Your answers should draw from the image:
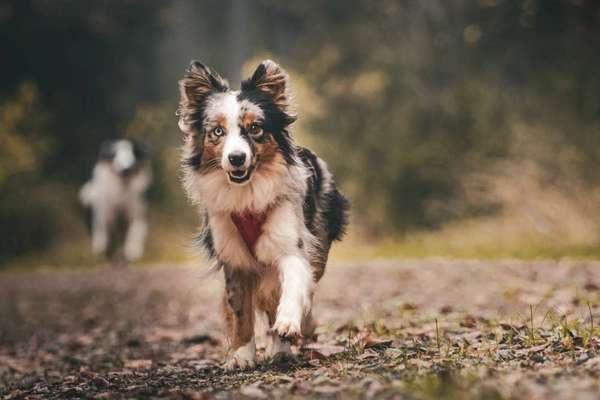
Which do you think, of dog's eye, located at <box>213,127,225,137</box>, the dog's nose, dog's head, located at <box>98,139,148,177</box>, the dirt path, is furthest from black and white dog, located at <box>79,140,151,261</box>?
the dog's nose

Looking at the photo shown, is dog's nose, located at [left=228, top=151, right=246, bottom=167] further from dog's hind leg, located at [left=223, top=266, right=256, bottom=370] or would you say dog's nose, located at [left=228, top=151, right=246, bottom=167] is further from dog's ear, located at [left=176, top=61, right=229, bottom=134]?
dog's hind leg, located at [left=223, top=266, right=256, bottom=370]

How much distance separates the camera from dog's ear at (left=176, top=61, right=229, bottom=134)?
442 centimetres

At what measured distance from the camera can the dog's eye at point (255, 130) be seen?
4.20 meters

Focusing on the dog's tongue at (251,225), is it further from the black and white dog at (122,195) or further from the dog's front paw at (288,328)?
the black and white dog at (122,195)

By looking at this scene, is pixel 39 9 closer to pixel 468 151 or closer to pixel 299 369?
pixel 468 151

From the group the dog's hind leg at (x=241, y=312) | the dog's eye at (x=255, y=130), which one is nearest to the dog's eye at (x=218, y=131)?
the dog's eye at (x=255, y=130)

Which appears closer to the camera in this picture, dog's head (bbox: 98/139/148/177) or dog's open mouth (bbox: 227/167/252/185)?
dog's open mouth (bbox: 227/167/252/185)

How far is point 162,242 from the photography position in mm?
17859

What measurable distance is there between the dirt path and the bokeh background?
3.37 metres

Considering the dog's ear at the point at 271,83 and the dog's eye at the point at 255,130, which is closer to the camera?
the dog's eye at the point at 255,130

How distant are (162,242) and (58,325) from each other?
10159 millimetres

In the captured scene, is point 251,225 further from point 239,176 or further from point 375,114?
point 375,114

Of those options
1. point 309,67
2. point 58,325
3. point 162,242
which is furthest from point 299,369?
point 309,67

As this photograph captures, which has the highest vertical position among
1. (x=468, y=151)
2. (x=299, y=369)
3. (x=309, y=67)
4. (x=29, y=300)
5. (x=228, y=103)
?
(x=309, y=67)
